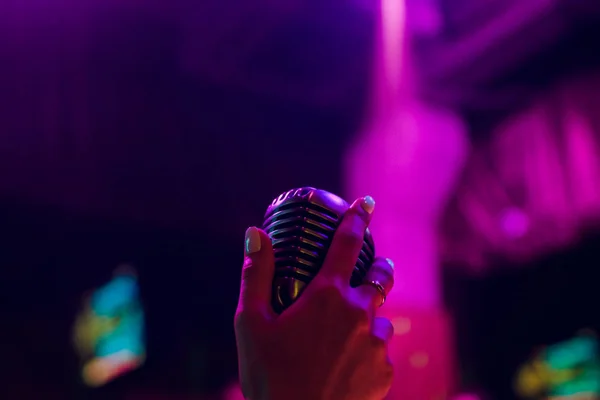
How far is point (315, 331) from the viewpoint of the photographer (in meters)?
0.72

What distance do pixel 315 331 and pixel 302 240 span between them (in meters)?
0.18

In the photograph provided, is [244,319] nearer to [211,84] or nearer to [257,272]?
[257,272]

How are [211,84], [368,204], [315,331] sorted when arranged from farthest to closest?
[211,84] → [368,204] → [315,331]

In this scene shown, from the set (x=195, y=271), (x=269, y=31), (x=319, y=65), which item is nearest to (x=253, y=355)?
(x=269, y=31)

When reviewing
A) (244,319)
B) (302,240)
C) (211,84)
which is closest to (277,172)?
(211,84)

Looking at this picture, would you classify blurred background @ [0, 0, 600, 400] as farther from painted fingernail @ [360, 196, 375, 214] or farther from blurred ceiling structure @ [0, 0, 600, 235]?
painted fingernail @ [360, 196, 375, 214]

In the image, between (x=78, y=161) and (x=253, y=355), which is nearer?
(x=253, y=355)

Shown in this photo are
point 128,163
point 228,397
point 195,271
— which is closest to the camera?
point 128,163

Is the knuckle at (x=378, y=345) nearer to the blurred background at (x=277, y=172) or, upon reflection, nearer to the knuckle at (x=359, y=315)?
the knuckle at (x=359, y=315)

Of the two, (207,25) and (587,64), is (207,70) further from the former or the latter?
(587,64)

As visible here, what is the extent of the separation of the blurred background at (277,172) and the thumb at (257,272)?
3267 millimetres

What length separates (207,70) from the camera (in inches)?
177

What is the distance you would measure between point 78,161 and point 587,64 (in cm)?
337

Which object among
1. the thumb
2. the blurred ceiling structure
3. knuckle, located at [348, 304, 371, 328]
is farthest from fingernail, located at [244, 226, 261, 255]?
the blurred ceiling structure
